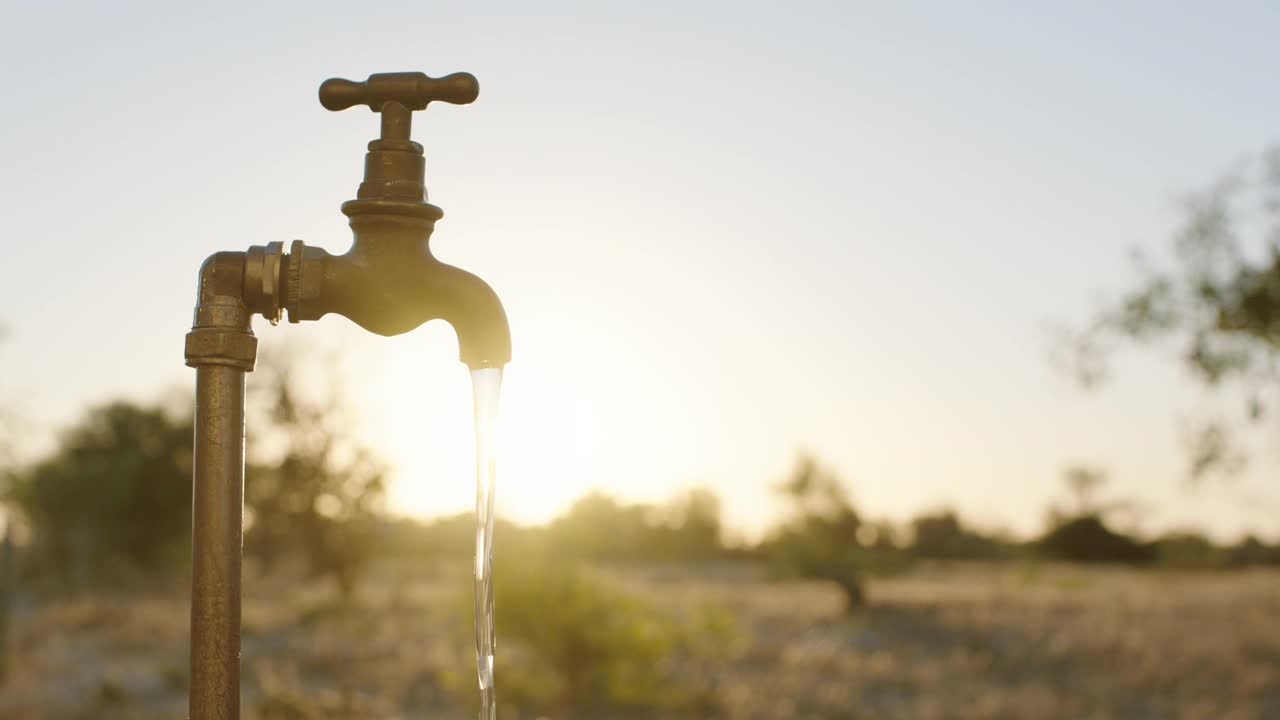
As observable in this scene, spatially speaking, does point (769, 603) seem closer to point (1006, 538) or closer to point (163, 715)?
point (163, 715)

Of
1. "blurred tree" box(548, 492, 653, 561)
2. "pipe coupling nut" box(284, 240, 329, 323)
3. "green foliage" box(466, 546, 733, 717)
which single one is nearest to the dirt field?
"green foliage" box(466, 546, 733, 717)

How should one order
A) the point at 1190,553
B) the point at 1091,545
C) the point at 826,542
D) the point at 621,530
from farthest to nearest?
the point at 1091,545 → the point at 621,530 → the point at 1190,553 → the point at 826,542

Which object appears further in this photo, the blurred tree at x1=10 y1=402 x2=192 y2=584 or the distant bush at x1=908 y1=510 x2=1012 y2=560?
the distant bush at x1=908 y1=510 x2=1012 y2=560

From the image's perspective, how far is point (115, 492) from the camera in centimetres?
3014

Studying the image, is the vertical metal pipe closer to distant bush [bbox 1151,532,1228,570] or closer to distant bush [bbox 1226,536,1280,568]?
distant bush [bbox 1151,532,1228,570]

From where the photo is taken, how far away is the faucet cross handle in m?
2.14

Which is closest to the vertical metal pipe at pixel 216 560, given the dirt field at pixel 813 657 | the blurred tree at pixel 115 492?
the dirt field at pixel 813 657

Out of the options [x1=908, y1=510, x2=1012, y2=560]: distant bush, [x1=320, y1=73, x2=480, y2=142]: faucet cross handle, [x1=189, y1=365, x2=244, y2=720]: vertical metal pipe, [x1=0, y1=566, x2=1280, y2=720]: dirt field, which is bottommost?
[x1=0, y1=566, x2=1280, y2=720]: dirt field

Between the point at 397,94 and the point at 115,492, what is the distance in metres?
30.9

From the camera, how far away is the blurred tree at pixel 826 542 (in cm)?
2172

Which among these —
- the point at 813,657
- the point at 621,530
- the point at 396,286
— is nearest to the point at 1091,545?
the point at 621,530

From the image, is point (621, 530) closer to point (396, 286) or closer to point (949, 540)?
point (949, 540)

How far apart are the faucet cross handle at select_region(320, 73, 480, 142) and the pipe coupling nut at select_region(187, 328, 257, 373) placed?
0.45m

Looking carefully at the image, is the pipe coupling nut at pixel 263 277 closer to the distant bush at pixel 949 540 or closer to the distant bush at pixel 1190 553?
the distant bush at pixel 1190 553
